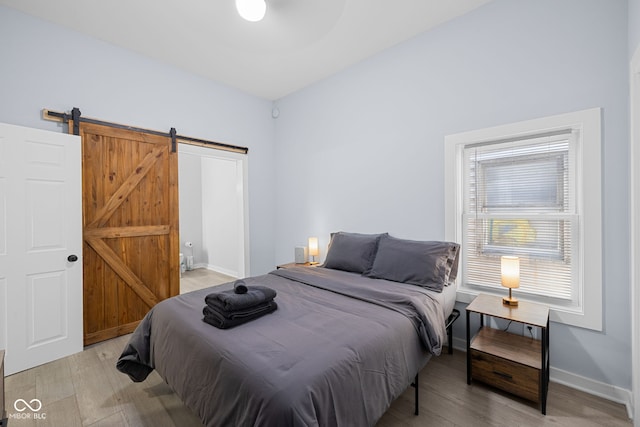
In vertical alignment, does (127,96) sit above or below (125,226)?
above

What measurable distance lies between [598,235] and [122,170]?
439 centimetres

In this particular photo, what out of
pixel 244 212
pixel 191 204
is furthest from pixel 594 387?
pixel 191 204

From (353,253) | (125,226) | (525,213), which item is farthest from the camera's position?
(125,226)

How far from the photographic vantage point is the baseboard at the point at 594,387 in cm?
191

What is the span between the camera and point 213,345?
1464 mm

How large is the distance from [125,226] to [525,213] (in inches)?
159

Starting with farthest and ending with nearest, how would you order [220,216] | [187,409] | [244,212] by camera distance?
[220,216], [244,212], [187,409]

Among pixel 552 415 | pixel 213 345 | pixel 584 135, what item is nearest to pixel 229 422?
pixel 213 345

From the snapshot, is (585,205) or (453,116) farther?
(453,116)

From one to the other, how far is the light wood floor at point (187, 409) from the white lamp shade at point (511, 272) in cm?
80

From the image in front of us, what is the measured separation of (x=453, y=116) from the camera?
2.72 m

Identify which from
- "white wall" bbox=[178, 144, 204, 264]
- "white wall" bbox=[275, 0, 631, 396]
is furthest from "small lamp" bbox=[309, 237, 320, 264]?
"white wall" bbox=[178, 144, 204, 264]

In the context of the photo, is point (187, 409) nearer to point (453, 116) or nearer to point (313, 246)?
point (313, 246)

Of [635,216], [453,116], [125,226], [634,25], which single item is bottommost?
[125,226]
